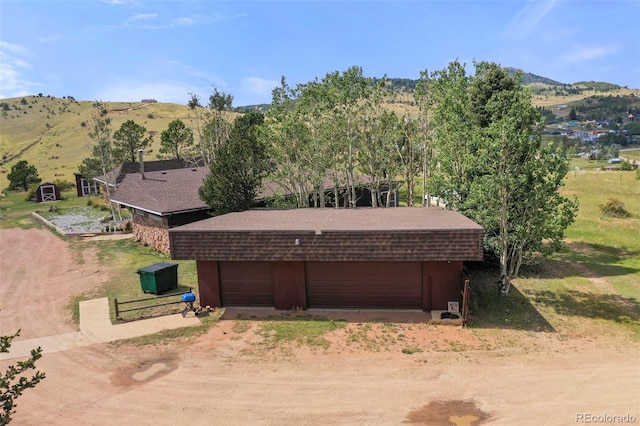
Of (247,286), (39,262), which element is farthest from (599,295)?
(39,262)

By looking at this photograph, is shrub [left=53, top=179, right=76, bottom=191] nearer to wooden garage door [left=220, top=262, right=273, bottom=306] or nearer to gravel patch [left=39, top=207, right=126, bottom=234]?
gravel patch [left=39, top=207, right=126, bottom=234]

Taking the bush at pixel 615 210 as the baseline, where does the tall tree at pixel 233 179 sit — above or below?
above

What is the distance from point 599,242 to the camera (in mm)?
29609

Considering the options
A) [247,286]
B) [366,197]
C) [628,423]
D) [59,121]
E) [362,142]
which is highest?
[59,121]

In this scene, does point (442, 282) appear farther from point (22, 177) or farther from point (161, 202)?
point (22, 177)

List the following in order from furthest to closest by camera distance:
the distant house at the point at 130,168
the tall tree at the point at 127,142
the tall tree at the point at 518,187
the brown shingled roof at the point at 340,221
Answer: the tall tree at the point at 127,142 → the distant house at the point at 130,168 → the tall tree at the point at 518,187 → the brown shingled roof at the point at 340,221

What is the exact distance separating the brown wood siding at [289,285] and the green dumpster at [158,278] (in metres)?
6.40

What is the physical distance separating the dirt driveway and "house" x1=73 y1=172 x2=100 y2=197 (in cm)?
5128

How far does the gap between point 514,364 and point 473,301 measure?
501 centimetres

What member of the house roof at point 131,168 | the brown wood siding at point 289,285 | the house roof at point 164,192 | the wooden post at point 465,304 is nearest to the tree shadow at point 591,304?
the wooden post at point 465,304

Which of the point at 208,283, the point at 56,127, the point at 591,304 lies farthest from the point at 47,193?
the point at 56,127

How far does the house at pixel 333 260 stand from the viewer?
16.2 metres

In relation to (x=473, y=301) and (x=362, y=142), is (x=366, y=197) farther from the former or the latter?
(x=473, y=301)

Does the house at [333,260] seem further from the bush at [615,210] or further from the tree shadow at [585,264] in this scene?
the bush at [615,210]
